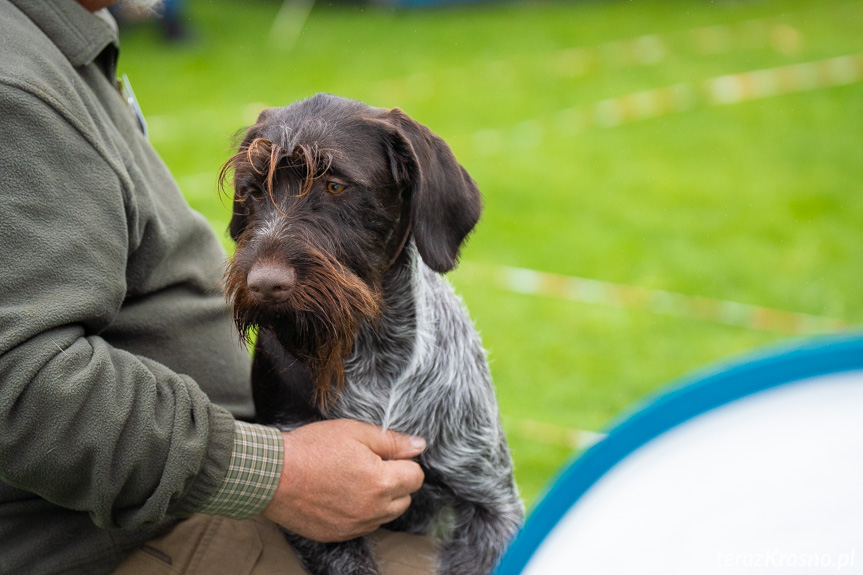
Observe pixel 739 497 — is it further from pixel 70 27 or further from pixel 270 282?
pixel 70 27

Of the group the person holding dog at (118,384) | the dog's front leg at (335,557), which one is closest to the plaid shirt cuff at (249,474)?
the person holding dog at (118,384)

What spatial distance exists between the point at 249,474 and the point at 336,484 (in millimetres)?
209

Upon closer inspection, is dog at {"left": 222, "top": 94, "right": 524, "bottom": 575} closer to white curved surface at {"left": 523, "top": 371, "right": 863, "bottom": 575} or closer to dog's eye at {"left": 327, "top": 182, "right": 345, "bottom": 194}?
dog's eye at {"left": 327, "top": 182, "right": 345, "bottom": 194}

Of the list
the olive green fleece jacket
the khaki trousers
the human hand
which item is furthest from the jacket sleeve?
the khaki trousers

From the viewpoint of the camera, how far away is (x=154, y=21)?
553 inches

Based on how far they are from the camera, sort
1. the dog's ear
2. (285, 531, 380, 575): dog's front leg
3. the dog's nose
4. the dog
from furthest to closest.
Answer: (285, 531, 380, 575): dog's front leg
the dog's ear
the dog
the dog's nose

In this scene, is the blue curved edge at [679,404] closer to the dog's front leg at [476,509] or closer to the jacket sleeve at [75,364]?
the jacket sleeve at [75,364]

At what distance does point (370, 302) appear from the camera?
6.77 ft

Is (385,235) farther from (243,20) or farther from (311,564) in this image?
(243,20)

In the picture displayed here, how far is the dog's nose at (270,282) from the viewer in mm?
1850

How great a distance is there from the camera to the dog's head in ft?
6.30

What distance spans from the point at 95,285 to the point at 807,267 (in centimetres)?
566

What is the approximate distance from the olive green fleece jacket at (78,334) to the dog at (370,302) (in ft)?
0.83

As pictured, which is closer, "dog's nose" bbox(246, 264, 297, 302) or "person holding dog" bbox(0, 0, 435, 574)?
"person holding dog" bbox(0, 0, 435, 574)
